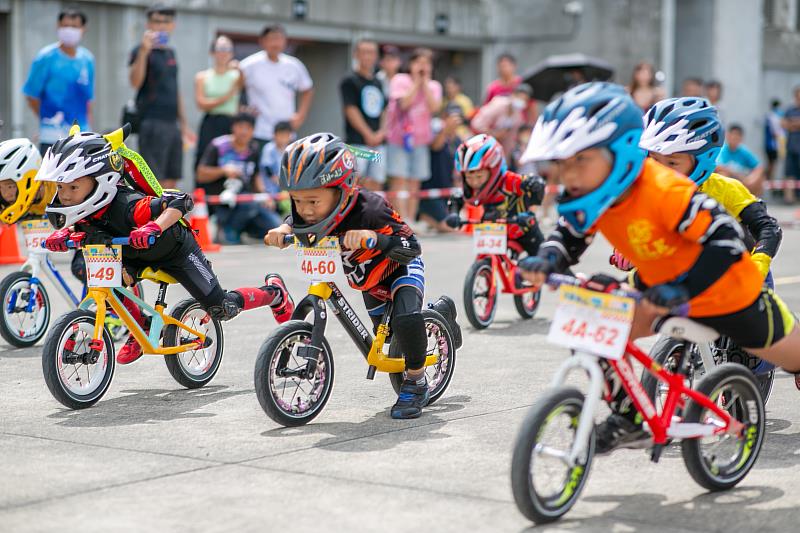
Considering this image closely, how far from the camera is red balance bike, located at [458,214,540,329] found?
1084 cm

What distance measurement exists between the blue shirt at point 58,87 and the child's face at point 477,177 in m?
5.50

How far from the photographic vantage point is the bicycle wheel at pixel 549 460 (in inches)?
202

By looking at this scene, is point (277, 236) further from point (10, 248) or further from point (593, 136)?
point (10, 248)

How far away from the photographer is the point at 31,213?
9.83 metres

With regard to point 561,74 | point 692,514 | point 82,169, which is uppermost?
point 561,74

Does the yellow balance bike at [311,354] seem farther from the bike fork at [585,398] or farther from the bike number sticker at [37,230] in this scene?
the bike number sticker at [37,230]

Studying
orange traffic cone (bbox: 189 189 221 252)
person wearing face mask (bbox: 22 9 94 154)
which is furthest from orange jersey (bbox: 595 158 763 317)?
orange traffic cone (bbox: 189 189 221 252)

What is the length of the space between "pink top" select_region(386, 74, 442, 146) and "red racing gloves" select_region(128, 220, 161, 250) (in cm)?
1130

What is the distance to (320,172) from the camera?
273 inches

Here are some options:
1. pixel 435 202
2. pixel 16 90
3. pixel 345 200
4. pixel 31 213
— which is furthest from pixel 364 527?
pixel 16 90

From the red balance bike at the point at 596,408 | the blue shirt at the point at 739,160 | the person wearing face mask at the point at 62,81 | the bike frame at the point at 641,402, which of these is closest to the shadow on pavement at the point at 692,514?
the red balance bike at the point at 596,408

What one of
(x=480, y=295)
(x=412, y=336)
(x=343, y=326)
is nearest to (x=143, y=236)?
(x=343, y=326)

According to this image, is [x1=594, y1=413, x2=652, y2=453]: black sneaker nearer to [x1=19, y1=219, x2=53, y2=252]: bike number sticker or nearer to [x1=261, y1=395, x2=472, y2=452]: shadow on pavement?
[x1=261, y1=395, x2=472, y2=452]: shadow on pavement

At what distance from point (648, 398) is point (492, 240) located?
18.4ft
